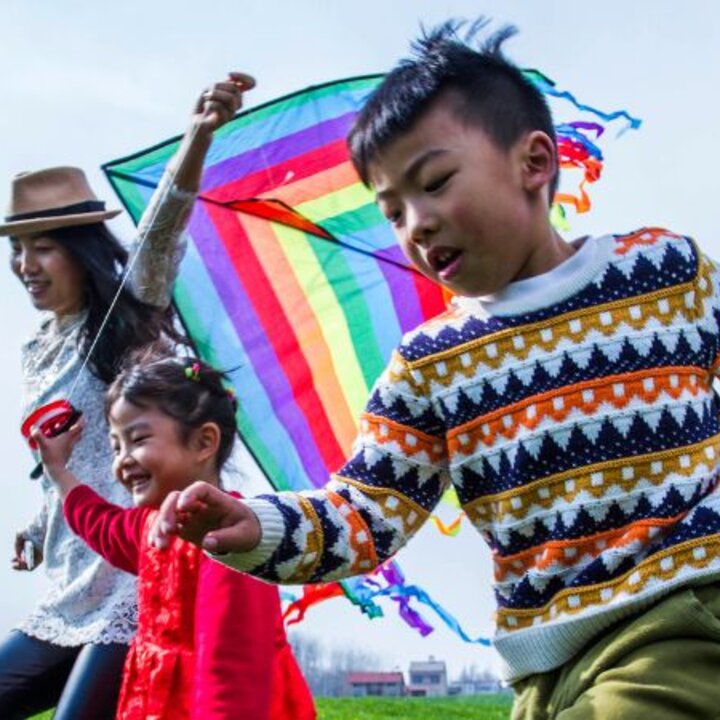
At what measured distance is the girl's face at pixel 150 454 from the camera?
3760 millimetres

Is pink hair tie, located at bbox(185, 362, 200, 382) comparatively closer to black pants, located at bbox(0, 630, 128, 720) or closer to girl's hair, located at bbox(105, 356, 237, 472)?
girl's hair, located at bbox(105, 356, 237, 472)

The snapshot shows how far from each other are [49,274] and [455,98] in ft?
6.80

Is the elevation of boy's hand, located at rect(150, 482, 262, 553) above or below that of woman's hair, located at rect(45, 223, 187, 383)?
below

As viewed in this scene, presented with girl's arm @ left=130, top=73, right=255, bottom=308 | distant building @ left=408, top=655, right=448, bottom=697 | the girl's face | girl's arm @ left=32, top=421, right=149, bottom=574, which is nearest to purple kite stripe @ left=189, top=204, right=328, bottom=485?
girl's arm @ left=130, top=73, right=255, bottom=308

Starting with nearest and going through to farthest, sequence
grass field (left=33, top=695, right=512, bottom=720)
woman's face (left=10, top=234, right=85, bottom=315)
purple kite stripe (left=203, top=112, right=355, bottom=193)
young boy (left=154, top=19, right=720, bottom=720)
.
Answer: young boy (left=154, top=19, right=720, bottom=720) < woman's face (left=10, top=234, right=85, bottom=315) < purple kite stripe (left=203, top=112, right=355, bottom=193) < grass field (left=33, top=695, right=512, bottom=720)

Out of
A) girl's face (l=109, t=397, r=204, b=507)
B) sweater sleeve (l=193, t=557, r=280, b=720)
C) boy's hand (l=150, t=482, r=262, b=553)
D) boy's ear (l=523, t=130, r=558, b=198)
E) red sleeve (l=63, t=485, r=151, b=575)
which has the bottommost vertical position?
sweater sleeve (l=193, t=557, r=280, b=720)

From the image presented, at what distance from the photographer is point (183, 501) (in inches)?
88.3

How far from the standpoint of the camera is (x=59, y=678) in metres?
4.14

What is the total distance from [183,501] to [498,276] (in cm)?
75

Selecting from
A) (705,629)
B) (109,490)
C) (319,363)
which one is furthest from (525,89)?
(319,363)

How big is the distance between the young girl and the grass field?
4293 millimetres

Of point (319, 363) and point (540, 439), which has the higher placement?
point (319, 363)

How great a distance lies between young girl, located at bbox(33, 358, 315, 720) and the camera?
3254mm

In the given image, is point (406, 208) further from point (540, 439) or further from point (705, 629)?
point (705, 629)
